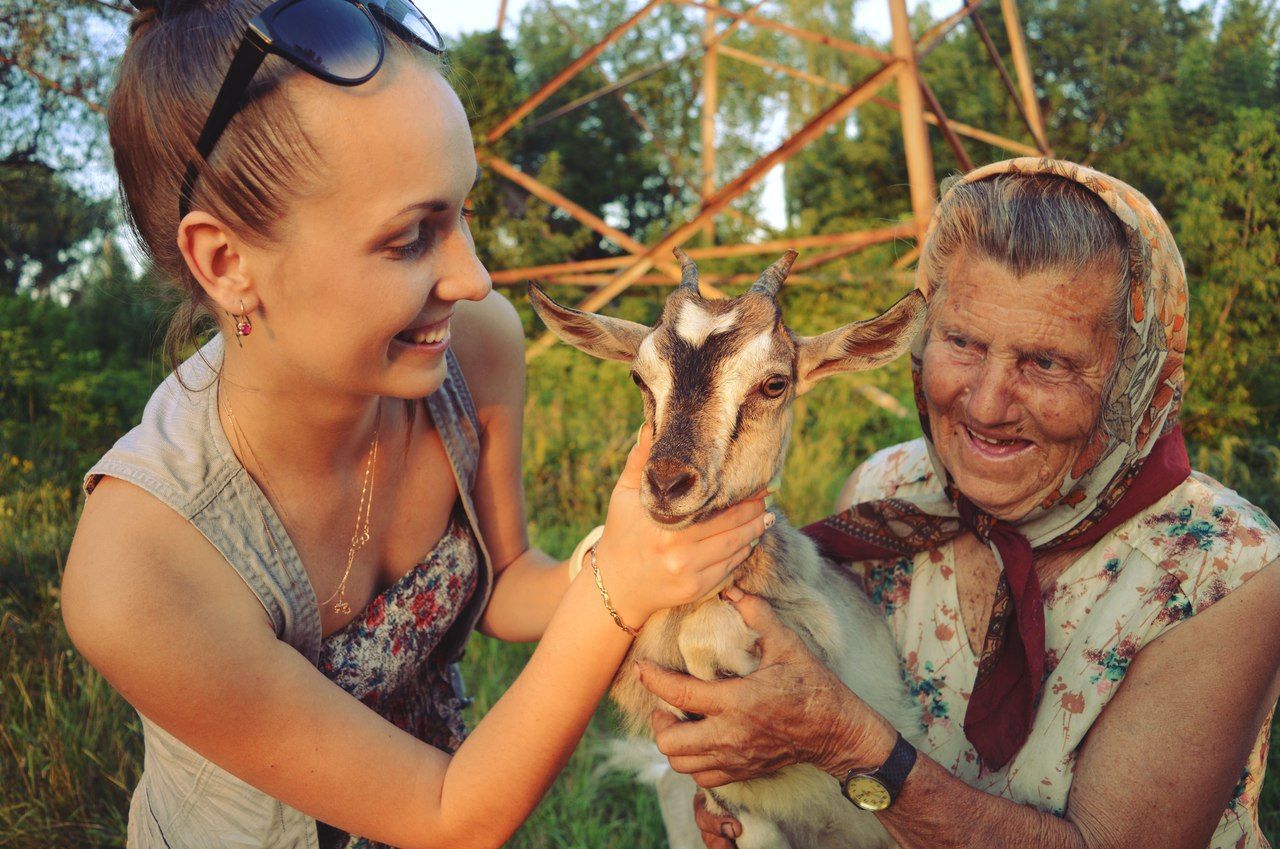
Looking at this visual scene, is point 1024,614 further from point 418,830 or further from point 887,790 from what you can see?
point 418,830

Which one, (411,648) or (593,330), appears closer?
(411,648)

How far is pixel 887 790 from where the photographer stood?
211 centimetres

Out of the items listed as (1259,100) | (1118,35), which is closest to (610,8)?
(1118,35)

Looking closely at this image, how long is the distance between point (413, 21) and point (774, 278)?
116cm

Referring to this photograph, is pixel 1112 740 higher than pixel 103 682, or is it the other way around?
pixel 103 682

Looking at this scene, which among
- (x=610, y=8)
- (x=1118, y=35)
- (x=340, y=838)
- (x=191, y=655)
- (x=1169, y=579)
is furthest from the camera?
(x=610, y=8)

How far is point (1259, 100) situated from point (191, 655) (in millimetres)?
5074

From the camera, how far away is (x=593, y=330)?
2.71 metres

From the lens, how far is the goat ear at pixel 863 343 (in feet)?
7.73

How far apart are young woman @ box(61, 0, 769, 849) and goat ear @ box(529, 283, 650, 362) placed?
467mm

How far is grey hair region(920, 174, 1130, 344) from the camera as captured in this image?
234 centimetres

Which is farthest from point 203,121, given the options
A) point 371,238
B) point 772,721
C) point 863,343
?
point 772,721

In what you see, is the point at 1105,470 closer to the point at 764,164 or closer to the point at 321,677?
the point at 321,677

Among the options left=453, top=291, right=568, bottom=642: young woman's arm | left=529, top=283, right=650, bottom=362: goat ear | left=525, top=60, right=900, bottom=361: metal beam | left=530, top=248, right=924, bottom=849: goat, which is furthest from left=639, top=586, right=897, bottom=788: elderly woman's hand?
left=525, top=60, right=900, bottom=361: metal beam
